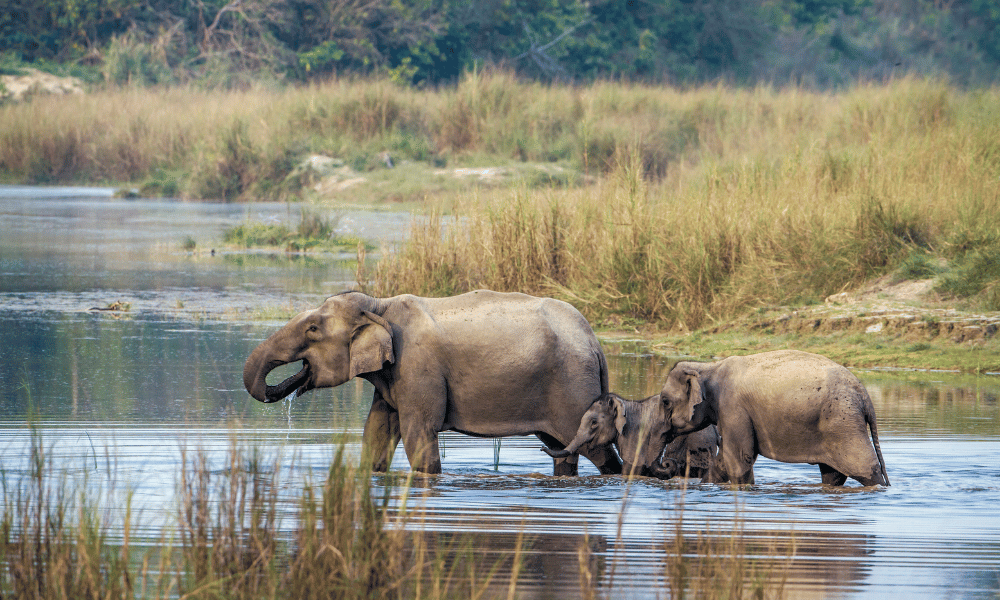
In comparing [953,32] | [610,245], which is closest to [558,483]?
[610,245]

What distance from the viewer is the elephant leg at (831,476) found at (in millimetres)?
8359

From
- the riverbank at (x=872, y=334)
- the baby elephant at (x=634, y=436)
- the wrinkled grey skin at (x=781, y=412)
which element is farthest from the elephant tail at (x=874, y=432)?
the riverbank at (x=872, y=334)

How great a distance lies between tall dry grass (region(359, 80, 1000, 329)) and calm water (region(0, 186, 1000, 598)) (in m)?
1.01

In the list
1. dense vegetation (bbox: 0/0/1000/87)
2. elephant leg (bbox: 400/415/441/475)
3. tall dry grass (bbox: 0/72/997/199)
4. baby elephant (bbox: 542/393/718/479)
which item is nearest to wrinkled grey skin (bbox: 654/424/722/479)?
baby elephant (bbox: 542/393/718/479)

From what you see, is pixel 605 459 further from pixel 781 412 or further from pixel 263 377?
pixel 263 377

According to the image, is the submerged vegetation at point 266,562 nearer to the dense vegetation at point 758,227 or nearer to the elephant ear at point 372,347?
the elephant ear at point 372,347

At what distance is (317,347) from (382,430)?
590 mm

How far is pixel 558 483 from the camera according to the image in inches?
322

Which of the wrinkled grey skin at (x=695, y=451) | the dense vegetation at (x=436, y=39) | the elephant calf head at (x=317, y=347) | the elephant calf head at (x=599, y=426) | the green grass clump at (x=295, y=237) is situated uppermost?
the elephant calf head at (x=317, y=347)

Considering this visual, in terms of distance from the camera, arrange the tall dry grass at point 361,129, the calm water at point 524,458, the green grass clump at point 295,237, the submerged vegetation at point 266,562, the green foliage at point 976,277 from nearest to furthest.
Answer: the submerged vegetation at point 266,562 < the calm water at point 524,458 < the green foliage at point 976,277 < the green grass clump at point 295,237 < the tall dry grass at point 361,129

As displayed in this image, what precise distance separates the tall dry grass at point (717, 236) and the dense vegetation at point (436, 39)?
1170 inches

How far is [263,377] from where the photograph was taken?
8.27 metres

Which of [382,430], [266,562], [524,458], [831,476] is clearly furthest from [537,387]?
[266,562]

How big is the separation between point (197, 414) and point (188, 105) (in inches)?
1193
